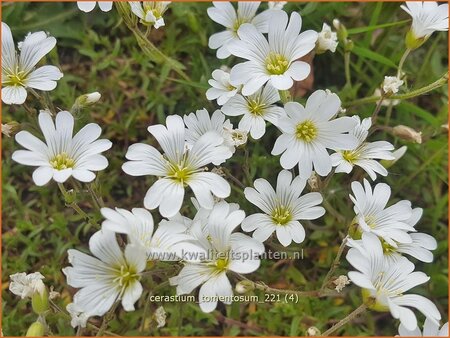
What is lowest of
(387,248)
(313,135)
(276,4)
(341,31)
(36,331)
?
(36,331)

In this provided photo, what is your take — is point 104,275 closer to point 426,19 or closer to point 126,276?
point 126,276

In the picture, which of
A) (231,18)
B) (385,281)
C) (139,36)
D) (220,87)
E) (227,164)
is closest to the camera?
(385,281)

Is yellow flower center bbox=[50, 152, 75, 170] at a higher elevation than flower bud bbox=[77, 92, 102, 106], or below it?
below

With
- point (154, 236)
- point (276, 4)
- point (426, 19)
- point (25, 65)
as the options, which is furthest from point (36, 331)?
point (426, 19)

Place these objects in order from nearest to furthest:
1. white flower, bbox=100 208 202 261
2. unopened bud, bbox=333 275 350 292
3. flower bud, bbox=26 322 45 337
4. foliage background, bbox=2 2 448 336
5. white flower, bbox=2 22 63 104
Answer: white flower, bbox=100 208 202 261, flower bud, bbox=26 322 45 337, unopened bud, bbox=333 275 350 292, white flower, bbox=2 22 63 104, foliage background, bbox=2 2 448 336

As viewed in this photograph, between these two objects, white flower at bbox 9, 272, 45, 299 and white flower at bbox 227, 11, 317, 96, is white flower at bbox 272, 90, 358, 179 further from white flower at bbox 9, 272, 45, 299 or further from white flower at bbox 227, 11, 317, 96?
white flower at bbox 9, 272, 45, 299

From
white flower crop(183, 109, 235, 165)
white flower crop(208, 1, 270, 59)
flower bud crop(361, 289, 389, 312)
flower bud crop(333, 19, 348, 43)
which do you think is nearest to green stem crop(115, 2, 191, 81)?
white flower crop(208, 1, 270, 59)

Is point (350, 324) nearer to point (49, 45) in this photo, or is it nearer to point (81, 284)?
point (81, 284)
